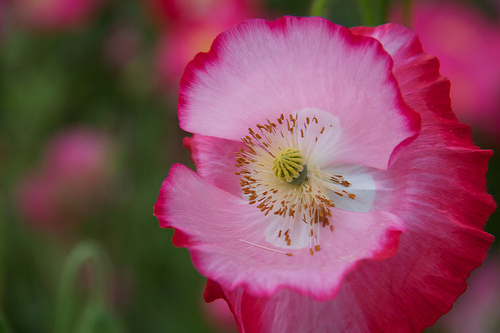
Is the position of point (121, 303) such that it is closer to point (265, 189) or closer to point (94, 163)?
point (94, 163)

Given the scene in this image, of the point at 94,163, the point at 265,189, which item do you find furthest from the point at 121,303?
the point at 265,189

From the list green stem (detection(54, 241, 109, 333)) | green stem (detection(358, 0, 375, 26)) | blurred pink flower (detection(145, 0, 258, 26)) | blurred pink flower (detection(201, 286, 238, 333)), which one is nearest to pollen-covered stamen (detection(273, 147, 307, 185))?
green stem (detection(358, 0, 375, 26))

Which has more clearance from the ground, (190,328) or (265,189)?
(265,189)

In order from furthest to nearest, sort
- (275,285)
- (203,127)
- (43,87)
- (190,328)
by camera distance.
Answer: (43,87), (190,328), (203,127), (275,285)

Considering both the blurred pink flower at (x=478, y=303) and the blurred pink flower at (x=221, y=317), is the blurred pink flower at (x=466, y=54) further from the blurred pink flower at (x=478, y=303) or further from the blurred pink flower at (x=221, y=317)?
the blurred pink flower at (x=221, y=317)

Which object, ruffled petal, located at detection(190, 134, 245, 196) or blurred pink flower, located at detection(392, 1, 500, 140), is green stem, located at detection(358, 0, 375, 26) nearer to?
ruffled petal, located at detection(190, 134, 245, 196)

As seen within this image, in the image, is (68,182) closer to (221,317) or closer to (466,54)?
(221,317)

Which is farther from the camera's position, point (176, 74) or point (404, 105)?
point (176, 74)
